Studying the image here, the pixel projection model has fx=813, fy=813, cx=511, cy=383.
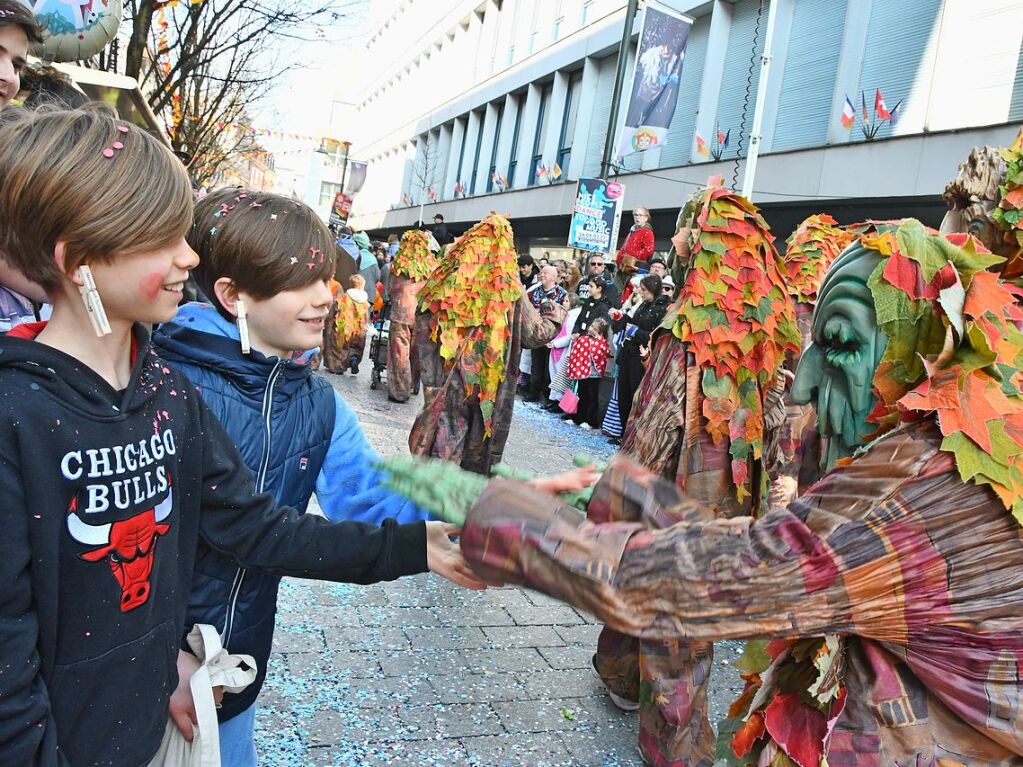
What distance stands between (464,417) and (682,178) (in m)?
13.5

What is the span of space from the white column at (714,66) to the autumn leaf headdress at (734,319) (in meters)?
14.7

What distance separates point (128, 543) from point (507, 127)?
97.1 feet

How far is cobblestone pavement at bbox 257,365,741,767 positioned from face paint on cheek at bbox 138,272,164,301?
2.11m

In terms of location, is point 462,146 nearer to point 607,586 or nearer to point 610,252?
point 610,252

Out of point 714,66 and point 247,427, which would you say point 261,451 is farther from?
point 714,66

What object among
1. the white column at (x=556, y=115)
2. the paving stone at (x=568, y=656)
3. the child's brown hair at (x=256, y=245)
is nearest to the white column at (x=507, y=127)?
the white column at (x=556, y=115)

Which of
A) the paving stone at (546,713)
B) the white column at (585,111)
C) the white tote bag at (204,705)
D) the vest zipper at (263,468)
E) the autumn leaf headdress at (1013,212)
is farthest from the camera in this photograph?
the white column at (585,111)

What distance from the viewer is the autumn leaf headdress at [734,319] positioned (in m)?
3.66

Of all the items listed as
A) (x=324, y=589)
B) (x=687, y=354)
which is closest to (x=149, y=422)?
(x=687, y=354)

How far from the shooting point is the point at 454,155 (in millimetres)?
35125

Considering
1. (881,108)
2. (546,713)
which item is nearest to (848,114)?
(881,108)

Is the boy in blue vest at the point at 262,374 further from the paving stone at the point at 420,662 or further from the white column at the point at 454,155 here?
the white column at the point at 454,155

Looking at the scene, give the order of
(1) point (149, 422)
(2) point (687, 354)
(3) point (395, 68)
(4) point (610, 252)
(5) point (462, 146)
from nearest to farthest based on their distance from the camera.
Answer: (1) point (149, 422) → (2) point (687, 354) → (4) point (610, 252) → (5) point (462, 146) → (3) point (395, 68)

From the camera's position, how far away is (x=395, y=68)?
157 feet
